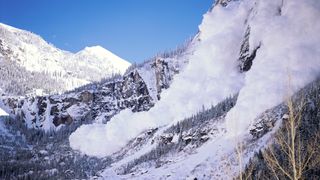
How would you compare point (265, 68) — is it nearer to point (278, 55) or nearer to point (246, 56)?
point (278, 55)

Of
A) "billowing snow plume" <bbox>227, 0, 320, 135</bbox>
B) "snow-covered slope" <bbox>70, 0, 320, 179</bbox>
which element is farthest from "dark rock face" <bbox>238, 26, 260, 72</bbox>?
"billowing snow plume" <bbox>227, 0, 320, 135</bbox>

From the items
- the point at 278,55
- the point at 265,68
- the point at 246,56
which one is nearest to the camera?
the point at 278,55

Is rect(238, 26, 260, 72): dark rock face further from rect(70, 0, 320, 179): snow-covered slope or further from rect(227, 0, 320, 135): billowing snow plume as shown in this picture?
rect(227, 0, 320, 135): billowing snow plume

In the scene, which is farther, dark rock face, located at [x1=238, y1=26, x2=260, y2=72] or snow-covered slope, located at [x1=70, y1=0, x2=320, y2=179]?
dark rock face, located at [x1=238, y1=26, x2=260, y2=72]

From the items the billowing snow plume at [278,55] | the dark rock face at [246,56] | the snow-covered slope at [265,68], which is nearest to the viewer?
the snow-covered slope at [265,68]

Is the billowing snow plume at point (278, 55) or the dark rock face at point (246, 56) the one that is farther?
the dark rock face at point (246, 56)

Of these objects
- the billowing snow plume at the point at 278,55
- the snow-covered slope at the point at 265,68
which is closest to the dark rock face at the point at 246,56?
the snow-covered slope at the point at 265,68

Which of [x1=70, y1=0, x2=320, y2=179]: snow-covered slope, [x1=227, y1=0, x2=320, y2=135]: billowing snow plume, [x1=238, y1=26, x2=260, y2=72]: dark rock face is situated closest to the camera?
[x1=70, y1=0, x2=320, y2=179]: snow-covered slope

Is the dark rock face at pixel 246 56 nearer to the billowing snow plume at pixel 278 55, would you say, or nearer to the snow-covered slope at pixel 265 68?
the snow-covered slope at pixel 265 68

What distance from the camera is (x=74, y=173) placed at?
7372 inches

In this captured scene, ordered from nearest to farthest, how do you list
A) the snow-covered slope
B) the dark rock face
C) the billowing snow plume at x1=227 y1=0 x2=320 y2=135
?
the snow-covered slope < the billowing snow plume at x1=227 y1=0 x2=320 y2=135 < the dark rock face

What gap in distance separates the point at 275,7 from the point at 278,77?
49938 millimetres

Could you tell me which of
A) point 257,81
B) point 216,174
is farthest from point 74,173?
point 216,174

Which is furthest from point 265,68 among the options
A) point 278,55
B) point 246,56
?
point 246,56
